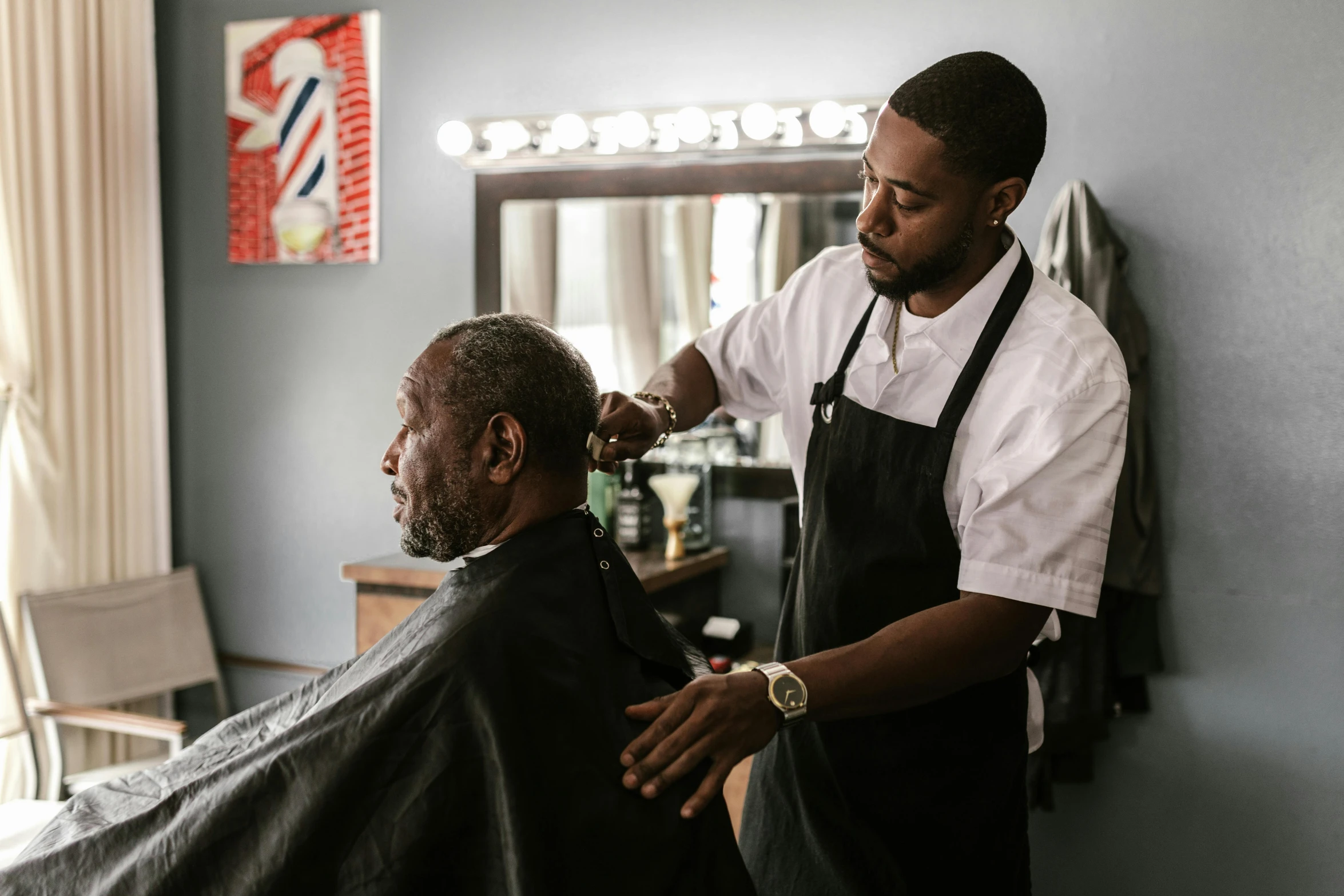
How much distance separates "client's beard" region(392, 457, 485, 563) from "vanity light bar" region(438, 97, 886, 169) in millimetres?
1514

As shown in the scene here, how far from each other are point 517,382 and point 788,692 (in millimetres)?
472

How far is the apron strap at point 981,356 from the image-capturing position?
1.28 m

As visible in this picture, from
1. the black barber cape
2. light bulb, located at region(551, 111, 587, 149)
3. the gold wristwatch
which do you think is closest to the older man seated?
the black barber cape

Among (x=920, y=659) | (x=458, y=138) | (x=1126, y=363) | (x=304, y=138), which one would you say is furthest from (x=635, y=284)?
(x=920, y=659)

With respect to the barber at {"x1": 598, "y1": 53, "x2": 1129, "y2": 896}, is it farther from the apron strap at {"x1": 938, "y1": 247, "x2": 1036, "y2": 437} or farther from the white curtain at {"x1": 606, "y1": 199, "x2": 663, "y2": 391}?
the white curtain at {"x1": 606, "y1": 199, "x2": 663, "y2": 391}

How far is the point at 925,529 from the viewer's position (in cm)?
128

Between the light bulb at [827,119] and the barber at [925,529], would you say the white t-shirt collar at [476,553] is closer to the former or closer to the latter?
the barber at [925,529]

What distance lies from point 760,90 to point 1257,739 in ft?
5.97

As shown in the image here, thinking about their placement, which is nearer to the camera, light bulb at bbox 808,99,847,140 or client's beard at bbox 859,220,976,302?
client's beard at bbox 859,220,976,302

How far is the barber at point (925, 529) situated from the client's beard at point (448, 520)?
6.8 inches

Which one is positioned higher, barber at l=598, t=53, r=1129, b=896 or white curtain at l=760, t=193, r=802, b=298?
white curtain at l=760, t=193, r=802, b=298

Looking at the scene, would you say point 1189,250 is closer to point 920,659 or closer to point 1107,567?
point 1107,567

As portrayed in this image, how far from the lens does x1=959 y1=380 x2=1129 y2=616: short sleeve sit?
45.3 inches

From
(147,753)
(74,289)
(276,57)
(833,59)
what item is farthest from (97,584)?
(833,59)
